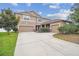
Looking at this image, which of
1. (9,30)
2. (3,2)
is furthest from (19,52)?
(3,2)

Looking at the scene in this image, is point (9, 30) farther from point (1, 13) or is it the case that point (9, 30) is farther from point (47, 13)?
point (47, 13)

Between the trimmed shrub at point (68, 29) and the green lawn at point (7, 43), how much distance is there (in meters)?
0.81

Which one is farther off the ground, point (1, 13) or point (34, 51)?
point (1, 13)

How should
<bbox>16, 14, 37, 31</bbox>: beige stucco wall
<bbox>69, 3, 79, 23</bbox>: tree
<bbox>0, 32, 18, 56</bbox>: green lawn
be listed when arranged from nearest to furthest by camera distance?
1. <bbox>0, 32, 18, 56</bbox>: green lawn
2. <bbox>69, 3, 79, 23</bbox>: tree
3. <bbox>16, 14, 37, 31</bbox>: beige stucco wall

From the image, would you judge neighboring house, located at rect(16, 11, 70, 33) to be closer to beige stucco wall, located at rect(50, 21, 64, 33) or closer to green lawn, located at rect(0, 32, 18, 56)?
beige stucco wall, located at rect(50, 21, 64, 33)

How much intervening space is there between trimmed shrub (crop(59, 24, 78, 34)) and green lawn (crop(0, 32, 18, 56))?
0.81m

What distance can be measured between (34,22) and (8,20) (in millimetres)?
455

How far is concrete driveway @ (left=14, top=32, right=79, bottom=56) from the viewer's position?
9.32ft

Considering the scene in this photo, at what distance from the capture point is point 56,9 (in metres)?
2.97

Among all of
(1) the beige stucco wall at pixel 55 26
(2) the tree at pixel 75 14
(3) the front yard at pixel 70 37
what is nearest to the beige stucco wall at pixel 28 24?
(1) the beige stucco wall at pixel 55 26

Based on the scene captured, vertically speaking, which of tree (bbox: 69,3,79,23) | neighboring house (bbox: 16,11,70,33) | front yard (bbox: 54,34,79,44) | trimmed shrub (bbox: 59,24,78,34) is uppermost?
tree (bbox: 69,3,79,23)

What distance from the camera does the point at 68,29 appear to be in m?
2.97

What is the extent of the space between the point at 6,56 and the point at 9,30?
1.51ft

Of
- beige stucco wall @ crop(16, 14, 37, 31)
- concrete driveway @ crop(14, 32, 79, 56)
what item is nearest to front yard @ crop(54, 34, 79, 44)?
concrete driveway @ crop(14, 32, 79, 56)
